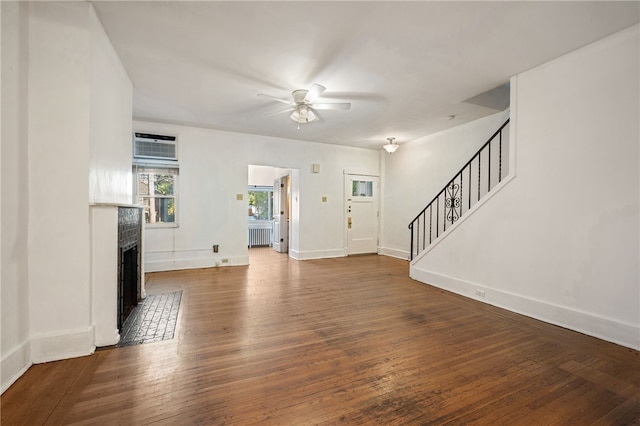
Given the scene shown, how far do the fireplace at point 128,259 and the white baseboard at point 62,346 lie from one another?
16.3 inches

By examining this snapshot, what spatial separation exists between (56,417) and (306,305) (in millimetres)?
2311

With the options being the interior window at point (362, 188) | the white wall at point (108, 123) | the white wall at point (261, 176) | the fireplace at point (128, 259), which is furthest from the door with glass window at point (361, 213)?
the white wall at point (108, 123)

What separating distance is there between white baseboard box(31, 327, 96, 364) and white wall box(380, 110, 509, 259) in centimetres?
588

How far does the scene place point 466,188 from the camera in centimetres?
509

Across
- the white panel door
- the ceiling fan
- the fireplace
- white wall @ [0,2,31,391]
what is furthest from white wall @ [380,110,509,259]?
white wall @ [0,2,31,391]

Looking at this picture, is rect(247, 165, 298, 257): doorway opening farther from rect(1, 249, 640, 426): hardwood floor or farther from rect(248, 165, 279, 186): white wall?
rect(1, 249, 640, 426): hardwood floor

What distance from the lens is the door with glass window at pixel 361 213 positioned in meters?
7.05

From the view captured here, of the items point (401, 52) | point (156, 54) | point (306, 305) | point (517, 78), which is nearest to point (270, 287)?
point (306, 305)

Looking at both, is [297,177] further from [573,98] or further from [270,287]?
[573,98]

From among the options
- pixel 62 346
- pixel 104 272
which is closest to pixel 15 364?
pixel 62 346

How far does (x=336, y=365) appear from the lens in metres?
2.09

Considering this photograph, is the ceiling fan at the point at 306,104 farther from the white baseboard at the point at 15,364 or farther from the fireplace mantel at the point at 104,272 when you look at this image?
the white baseboard at the point at 15,364

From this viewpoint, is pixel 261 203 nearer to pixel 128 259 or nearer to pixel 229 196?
pixel 229 196

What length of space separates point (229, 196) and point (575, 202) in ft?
17.7
